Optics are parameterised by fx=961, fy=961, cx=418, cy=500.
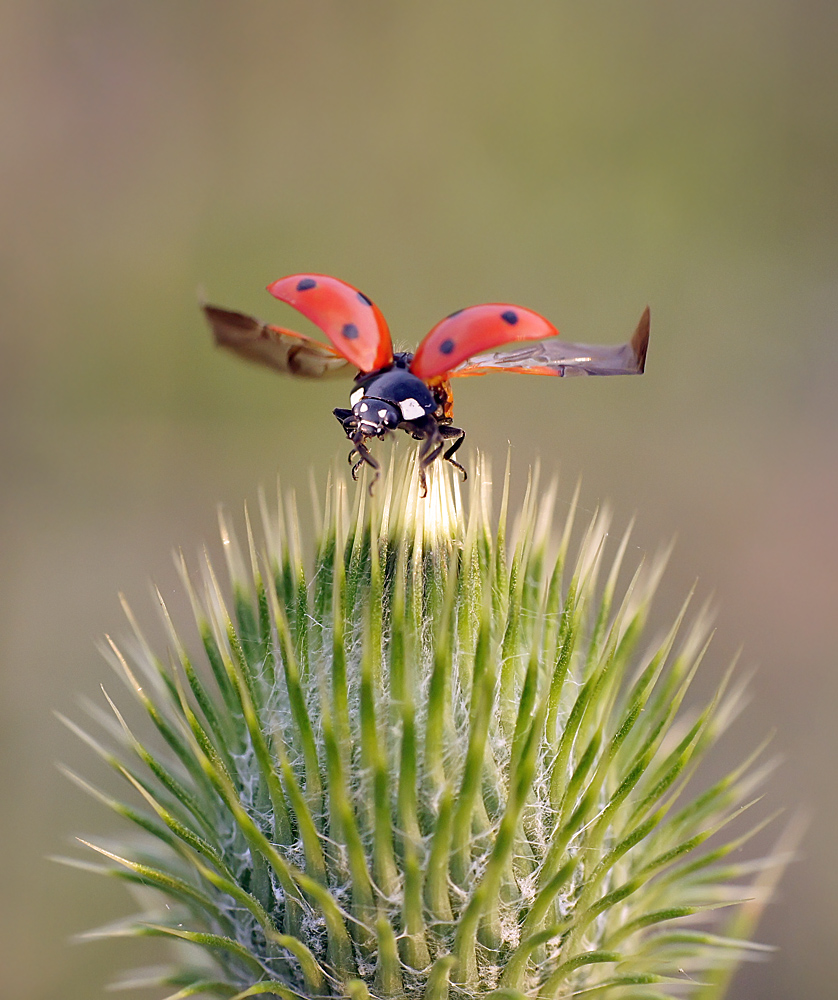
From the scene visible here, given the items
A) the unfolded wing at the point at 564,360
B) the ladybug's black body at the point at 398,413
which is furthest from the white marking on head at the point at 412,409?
the unfolded wing at the point at 564,360

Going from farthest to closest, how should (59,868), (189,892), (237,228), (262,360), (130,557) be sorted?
(237,228), (130,557), (59,868), (262,360), (189,892)

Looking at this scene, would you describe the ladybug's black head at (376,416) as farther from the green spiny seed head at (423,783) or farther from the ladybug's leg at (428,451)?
the green spiny seed head at (423,783)

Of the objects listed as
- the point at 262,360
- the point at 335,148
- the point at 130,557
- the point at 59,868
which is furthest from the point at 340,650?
the point at 335,148

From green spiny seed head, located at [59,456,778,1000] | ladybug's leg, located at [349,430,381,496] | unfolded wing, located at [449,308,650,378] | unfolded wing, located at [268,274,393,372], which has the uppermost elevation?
unfolded wing, located at [268,274,393,372]

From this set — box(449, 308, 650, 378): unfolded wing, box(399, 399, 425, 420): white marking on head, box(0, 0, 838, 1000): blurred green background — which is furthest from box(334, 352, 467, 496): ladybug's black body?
box(0, 0, 838, 1000): blurred green background

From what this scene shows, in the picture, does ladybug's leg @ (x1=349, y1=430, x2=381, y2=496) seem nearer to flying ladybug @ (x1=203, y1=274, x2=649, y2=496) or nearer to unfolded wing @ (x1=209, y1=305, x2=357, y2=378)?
flying ladybug @ (x1=203, y1=274, x2=649, y2=496)

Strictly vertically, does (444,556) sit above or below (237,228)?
below

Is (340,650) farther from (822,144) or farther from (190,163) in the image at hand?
(822,144)
